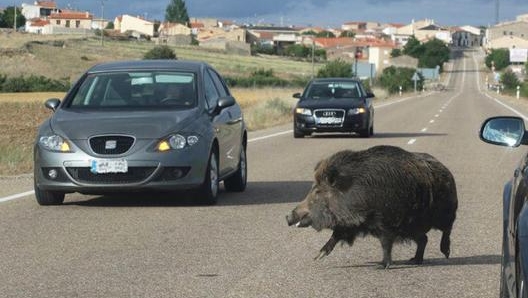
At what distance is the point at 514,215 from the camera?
4.53 meters

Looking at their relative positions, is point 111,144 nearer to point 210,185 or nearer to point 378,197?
point 210,185

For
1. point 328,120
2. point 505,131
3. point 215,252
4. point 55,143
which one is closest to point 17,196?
point 55,143

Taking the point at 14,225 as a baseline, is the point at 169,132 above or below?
above

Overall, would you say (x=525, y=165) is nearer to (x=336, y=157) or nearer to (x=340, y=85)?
(x=336, y=157)

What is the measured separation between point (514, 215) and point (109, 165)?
22.7ft

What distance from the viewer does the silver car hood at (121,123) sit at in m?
11.1

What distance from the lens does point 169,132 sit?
11.2m

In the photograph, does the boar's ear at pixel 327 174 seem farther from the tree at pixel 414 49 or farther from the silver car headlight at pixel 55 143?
the tree at pixel 414 49

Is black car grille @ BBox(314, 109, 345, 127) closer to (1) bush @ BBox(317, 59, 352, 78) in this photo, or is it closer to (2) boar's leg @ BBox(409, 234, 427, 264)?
(2) boar's leg @ BBox(409, 234, 427, 264)

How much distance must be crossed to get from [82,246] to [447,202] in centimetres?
316

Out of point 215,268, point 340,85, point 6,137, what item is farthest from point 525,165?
point 6,137

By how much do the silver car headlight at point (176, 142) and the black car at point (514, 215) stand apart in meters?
5.89

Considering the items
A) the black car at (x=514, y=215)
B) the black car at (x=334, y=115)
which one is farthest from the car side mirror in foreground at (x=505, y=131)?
the black car at (x=334, y=115)

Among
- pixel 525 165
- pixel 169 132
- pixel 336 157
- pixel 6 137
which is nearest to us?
pixel 525 165
